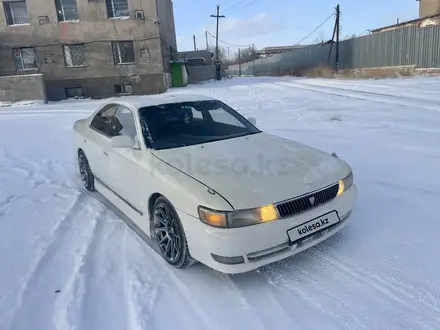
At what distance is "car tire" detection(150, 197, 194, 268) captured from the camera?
268 centimetres

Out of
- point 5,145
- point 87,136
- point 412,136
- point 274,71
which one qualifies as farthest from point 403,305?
point 274,71

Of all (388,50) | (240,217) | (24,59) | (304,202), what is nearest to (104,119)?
(240,217)

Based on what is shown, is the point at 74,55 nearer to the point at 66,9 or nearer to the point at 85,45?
the point at 85,45

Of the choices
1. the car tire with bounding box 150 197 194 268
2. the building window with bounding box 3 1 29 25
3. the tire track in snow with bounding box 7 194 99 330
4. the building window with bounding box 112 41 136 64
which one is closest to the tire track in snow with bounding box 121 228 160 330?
the car tire with bounding box 150 197 194 268

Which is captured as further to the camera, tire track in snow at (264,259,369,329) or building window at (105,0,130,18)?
building window at (105,0,130,18)

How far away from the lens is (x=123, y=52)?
2209 centimetres

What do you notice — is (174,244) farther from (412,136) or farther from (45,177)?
(412,136)

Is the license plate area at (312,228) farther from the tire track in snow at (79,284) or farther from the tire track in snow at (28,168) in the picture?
the tire track in snow at (28,168)

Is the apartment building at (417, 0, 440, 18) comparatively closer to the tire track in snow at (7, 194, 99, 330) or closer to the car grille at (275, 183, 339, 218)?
the car grille at (275, 183, 339, 218)

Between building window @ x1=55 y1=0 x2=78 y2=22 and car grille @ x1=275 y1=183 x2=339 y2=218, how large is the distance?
23.4 m

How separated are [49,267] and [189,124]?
Result: 1951mm

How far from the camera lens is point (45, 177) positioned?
5.28 m

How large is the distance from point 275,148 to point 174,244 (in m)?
1.36

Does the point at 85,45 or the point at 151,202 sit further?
the point at 85,45
